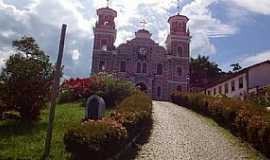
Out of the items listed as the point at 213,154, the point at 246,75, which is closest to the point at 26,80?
the point at 213,154

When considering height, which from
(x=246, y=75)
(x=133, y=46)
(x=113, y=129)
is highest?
(x=133, y=46)

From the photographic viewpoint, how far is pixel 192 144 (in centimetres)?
1412

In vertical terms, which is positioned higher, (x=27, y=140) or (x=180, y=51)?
(x=180, y=51)

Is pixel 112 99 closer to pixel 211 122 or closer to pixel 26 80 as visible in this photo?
pixel 211 122

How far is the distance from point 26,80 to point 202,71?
57002mm

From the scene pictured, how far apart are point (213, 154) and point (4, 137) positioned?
22.6ft

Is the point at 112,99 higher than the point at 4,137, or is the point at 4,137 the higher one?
the point at 112,99

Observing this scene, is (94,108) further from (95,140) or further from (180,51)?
(180,51)

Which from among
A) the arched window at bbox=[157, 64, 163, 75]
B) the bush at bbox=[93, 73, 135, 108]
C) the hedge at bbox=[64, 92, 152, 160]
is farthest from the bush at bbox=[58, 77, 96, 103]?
the arched window at bbox=[157, 64, 163, 75]

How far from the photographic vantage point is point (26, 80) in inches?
643

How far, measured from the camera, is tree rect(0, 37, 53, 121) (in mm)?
16188

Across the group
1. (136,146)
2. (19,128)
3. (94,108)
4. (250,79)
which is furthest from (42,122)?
(250,79)

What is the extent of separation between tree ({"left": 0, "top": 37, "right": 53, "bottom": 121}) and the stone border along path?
17.1ft

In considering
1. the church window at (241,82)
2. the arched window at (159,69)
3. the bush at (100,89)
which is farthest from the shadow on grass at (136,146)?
the arched window at (159,69)
